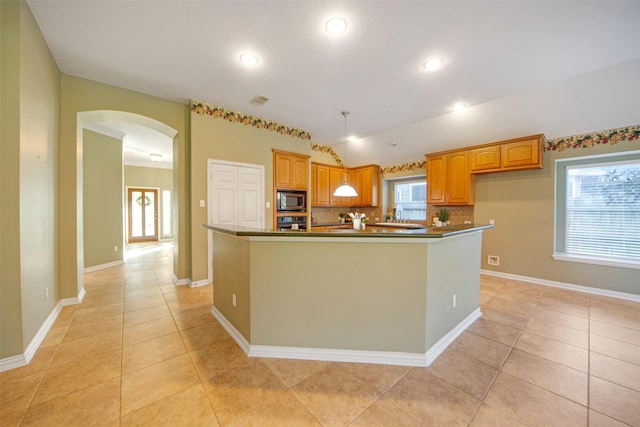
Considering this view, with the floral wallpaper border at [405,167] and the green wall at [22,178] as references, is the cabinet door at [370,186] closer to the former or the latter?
the floral wallpaper border at [405,167]

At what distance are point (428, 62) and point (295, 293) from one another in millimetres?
2900

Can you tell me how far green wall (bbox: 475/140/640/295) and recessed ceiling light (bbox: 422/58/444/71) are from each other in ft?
9.43

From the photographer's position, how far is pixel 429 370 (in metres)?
1.95

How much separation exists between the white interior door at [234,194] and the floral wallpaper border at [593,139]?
5.05 metres

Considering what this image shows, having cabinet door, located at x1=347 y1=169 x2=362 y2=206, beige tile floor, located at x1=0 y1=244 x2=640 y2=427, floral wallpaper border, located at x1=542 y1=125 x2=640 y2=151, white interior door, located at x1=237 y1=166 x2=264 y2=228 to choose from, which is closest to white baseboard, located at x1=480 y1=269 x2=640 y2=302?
beige tile floor, located at x1=0 y1=244 x2=640 y2=427

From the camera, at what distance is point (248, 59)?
279 cm

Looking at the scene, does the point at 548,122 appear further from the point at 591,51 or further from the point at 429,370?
the point at 429,370

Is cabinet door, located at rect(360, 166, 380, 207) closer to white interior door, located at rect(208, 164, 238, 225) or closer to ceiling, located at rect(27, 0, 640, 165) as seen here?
ceiling, located at rect(27, 0, 640, 165)

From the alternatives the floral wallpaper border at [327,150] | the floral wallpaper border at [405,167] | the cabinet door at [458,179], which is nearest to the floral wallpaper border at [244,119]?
the floral wallpaper border at [327,150]

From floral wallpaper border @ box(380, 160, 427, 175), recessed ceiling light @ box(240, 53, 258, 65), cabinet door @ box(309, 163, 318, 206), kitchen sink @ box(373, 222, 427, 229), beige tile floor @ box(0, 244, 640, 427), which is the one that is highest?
recessed ceiling light @ box(240, 53, 258, 65)

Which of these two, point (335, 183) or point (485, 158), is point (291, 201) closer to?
point (335, 183)

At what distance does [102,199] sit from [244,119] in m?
3.55

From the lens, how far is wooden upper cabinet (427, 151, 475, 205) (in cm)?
478

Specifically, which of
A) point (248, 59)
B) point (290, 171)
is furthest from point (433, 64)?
point (290, 171)
